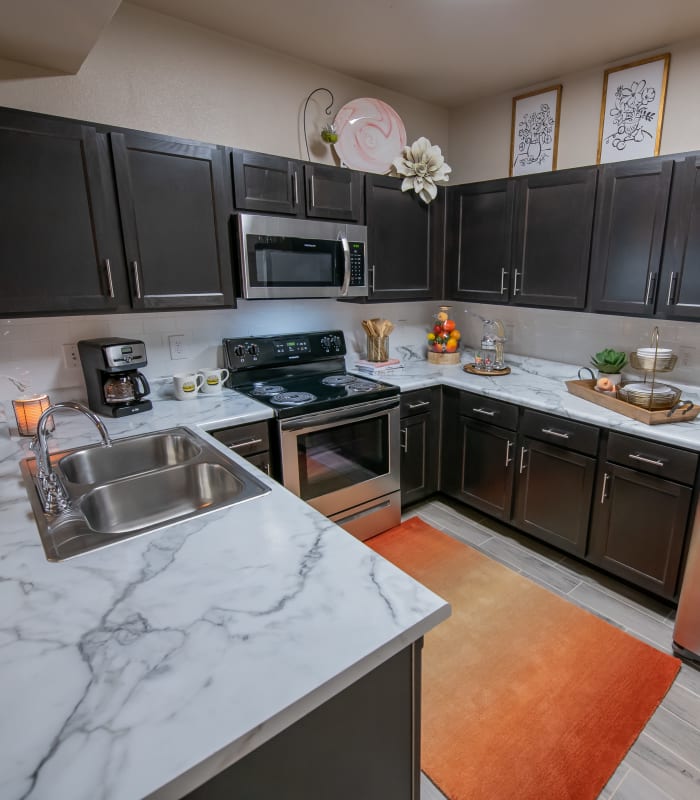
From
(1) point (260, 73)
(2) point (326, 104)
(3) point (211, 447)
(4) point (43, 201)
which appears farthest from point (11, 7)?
(2) point (326, 104)

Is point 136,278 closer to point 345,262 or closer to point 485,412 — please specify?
point 345,262

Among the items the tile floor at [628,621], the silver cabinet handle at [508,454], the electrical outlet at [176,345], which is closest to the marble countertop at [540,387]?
the silver cabinet handle at [508,454]

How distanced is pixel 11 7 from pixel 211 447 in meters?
1.48

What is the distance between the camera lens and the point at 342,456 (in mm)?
2508

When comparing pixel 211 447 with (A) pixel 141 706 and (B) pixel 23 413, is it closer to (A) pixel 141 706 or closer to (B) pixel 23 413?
(B) pixel 23 413

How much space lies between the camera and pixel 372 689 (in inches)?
33.4

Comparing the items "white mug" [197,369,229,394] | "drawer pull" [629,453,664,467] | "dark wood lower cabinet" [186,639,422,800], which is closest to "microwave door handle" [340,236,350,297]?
"white mug" [197,369,229,394]

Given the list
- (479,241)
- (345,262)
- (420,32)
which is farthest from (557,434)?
(420,32)

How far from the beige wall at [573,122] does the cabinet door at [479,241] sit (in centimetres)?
38

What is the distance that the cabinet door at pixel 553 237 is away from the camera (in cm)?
246

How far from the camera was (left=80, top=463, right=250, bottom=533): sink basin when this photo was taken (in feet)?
4.89

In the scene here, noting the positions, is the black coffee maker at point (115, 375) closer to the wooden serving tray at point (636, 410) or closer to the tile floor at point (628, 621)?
the tile floor at point (628, 621)

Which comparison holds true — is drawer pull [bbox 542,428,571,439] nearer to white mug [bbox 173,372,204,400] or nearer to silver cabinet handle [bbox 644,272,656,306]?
silver cabinet handle [bbox 644,272,656,306]

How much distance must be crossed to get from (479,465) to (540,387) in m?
0.57
